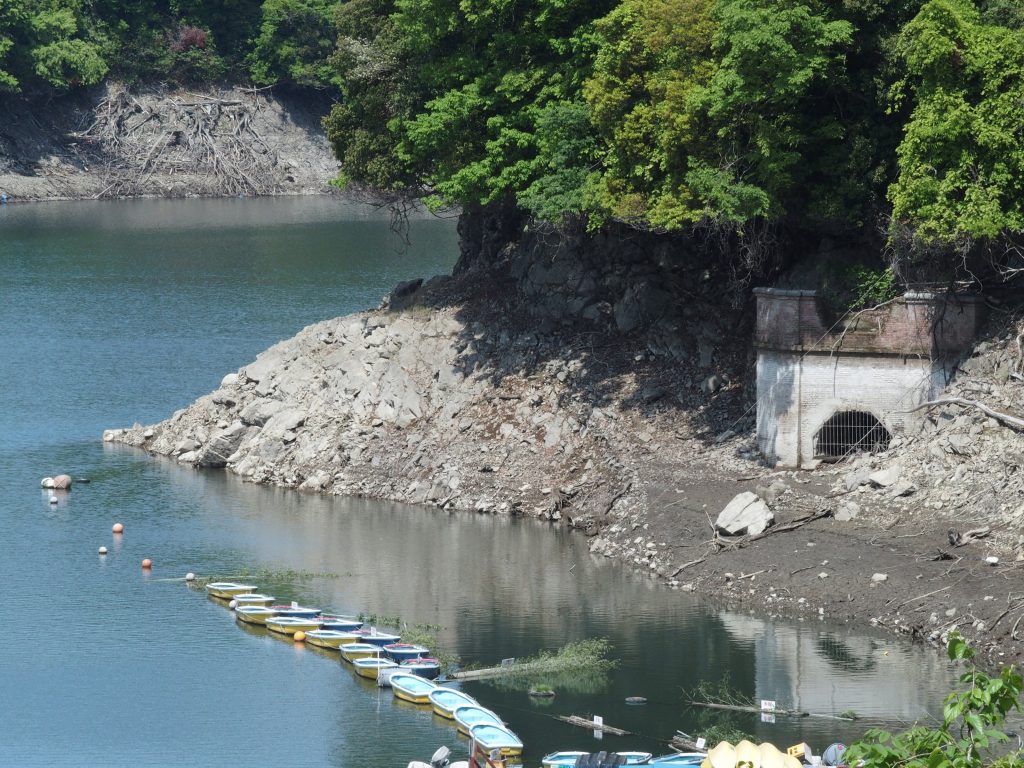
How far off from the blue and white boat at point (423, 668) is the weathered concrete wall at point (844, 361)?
12732 millimetres

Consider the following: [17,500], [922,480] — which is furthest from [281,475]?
[922,480]

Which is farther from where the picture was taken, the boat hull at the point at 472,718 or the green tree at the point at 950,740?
the boat hull at the point at 472,718

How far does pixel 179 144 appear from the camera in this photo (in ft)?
451

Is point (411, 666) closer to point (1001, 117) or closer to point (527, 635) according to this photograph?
point (527, 635)

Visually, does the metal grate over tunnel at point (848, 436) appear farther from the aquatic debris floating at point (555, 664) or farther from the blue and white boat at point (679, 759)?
the blue and white boat at point (679, 759)

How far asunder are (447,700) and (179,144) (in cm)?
10802

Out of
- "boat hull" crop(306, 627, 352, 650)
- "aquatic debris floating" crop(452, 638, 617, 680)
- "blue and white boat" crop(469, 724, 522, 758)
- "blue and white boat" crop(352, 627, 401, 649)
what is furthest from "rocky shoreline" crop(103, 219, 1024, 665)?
"blue and white boat" crop(469, 724, 522, 758)

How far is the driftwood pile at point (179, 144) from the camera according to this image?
135750 mm

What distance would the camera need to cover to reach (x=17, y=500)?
5200 centimetres

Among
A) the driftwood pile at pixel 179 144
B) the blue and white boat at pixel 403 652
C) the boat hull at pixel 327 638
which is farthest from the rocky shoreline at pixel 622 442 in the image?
the driftwood pile at pixel 179 144

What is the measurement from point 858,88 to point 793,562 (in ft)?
42.4

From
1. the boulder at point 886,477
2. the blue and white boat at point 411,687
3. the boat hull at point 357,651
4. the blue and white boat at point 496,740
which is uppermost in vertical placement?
the boulder at point 886,477

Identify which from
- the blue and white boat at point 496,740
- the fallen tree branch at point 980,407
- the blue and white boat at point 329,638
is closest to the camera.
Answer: the blue and white boat at point 496,740

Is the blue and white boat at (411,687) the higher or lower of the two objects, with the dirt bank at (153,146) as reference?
lower
